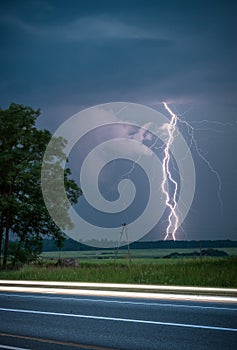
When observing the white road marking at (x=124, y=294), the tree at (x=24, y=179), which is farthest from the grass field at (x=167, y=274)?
the tree at (x=24, y=179)

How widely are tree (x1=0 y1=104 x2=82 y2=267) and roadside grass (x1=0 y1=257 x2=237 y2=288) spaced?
10.6 metres

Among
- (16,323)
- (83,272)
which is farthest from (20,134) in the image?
(16,323)

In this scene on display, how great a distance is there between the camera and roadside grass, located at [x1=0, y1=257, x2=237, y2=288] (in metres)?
20.0

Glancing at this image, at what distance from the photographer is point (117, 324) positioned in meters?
10.5

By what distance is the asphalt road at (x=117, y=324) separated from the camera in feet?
27.8

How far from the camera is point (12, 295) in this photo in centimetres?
1727

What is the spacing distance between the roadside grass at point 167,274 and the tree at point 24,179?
10.6 m

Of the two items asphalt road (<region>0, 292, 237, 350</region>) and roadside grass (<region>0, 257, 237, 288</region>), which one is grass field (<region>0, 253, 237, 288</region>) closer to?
roadside grass (<region>0, 257, 237, 288</region>)

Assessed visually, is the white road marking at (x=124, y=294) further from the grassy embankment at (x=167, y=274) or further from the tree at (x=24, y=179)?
the tree at (x=24, y=179)

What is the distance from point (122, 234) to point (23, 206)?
1098 cm

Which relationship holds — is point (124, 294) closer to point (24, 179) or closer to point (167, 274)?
point (167, 274)

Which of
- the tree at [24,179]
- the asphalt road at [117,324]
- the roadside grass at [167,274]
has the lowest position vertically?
the asphalt road at [117,324]

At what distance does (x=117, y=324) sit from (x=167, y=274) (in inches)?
457

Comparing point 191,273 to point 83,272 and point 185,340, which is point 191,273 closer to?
point 83,272
